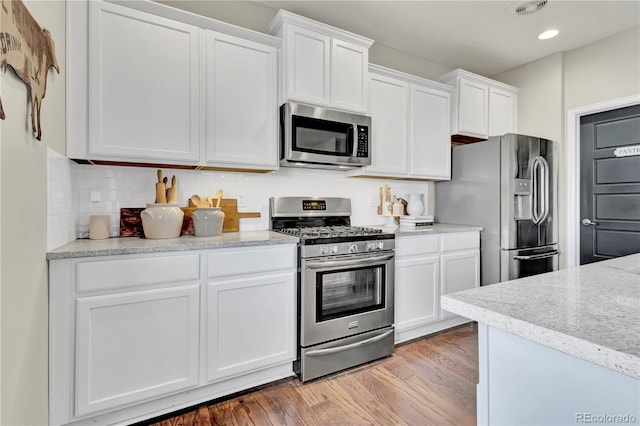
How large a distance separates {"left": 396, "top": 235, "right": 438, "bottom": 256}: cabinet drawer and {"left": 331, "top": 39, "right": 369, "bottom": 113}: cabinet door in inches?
44.1

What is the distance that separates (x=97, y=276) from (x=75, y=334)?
10.9 inches

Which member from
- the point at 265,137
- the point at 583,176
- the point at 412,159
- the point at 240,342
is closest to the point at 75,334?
the point at 240,342

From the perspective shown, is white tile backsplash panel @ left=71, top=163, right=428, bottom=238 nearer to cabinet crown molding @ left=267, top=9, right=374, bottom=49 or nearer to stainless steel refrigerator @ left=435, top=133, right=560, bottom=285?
stainless steel refrigerator @ left=435, top=133, right=560, bottom=285

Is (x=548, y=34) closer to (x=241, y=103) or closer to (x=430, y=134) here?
(x=430, y=134)

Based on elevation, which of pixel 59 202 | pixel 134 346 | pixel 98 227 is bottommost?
pixel 134 346

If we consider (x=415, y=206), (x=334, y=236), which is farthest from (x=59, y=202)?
(x=415, y=206)

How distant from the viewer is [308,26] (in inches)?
91.5

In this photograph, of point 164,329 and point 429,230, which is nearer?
point 164,329

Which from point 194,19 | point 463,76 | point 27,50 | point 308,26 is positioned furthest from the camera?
point 463,76

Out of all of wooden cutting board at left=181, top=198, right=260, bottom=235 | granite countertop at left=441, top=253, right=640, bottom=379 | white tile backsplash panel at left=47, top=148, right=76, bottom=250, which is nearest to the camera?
granite countertop at left=441, top=253, right=640, bottom=379

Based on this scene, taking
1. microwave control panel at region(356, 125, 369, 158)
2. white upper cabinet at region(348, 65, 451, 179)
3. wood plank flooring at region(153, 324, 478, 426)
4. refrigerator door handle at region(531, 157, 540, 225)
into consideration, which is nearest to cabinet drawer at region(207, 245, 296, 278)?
wood plank flooring at region(153, 324, 478, 426)

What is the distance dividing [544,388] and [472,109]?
10.3ft

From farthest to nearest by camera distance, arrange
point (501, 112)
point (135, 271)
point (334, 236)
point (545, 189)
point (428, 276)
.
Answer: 1. point (501, 112)
2. point (545, 189)
3. point (428, 276)
4. point (334, 236)
5. point (135, 271)

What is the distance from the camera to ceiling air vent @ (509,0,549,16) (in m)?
2.48
